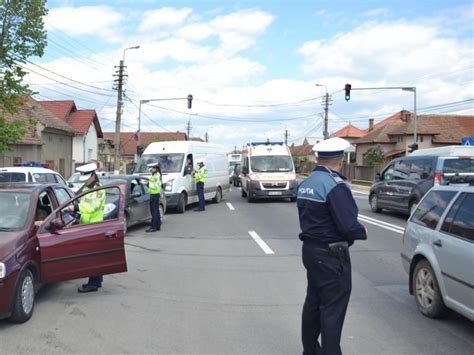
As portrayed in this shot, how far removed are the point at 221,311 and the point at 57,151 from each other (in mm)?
33839

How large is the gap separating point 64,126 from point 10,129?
82.9 feet

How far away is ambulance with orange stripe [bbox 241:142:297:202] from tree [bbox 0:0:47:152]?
10.4 m

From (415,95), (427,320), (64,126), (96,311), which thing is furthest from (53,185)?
(64,126)

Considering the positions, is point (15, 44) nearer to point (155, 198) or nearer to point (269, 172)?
point (155, 198)

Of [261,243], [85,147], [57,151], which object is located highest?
[85,147]

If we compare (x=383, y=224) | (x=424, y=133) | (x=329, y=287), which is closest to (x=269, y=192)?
(x=383, y=224)

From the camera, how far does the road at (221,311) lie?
4742mm

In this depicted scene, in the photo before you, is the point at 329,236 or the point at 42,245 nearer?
the point at 329,236

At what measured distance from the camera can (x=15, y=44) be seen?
1281cm

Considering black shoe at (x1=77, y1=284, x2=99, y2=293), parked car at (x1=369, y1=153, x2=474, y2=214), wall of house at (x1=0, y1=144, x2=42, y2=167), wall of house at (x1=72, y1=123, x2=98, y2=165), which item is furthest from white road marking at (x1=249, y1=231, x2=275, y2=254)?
wall of house at (x1=72, y1=123, x2=98, y2=165)

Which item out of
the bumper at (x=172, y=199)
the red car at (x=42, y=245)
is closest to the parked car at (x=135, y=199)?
the bumper at (x=172, y=199)

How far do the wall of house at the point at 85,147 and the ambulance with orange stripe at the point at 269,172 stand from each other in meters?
23.9

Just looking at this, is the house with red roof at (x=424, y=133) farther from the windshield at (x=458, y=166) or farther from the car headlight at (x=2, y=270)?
the car headlight at (x=2, y=270)

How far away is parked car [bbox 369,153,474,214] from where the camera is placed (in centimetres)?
1293
